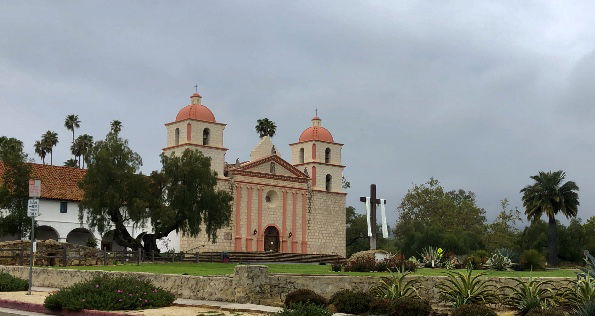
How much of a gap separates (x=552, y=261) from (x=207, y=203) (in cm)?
2478

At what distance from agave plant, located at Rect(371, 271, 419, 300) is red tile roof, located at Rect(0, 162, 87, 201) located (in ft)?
130

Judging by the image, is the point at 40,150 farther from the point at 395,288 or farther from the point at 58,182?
the point at 395,288

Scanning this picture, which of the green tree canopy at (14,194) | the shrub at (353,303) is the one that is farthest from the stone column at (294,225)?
the shrub at (353,303)

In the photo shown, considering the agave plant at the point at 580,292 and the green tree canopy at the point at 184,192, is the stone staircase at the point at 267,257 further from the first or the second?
the agave plant at the point at 580,292

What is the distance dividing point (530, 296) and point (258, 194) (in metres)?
49.2

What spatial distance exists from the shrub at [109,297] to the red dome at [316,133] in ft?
177

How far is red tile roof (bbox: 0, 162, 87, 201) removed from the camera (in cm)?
5603

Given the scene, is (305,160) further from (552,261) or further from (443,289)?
(443,289)

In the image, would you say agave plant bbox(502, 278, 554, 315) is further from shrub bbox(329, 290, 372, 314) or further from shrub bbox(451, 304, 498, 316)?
shrub bbox(329, 290, 372, 314)

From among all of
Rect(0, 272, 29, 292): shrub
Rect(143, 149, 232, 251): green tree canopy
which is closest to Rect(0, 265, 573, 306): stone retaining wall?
Rect(0, 272, 29, 292): shrub

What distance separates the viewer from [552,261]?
2019 inches

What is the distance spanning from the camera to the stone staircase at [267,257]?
182ft

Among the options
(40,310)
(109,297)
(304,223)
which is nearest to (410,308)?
(109,297)

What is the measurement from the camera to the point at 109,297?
59.8 ft
